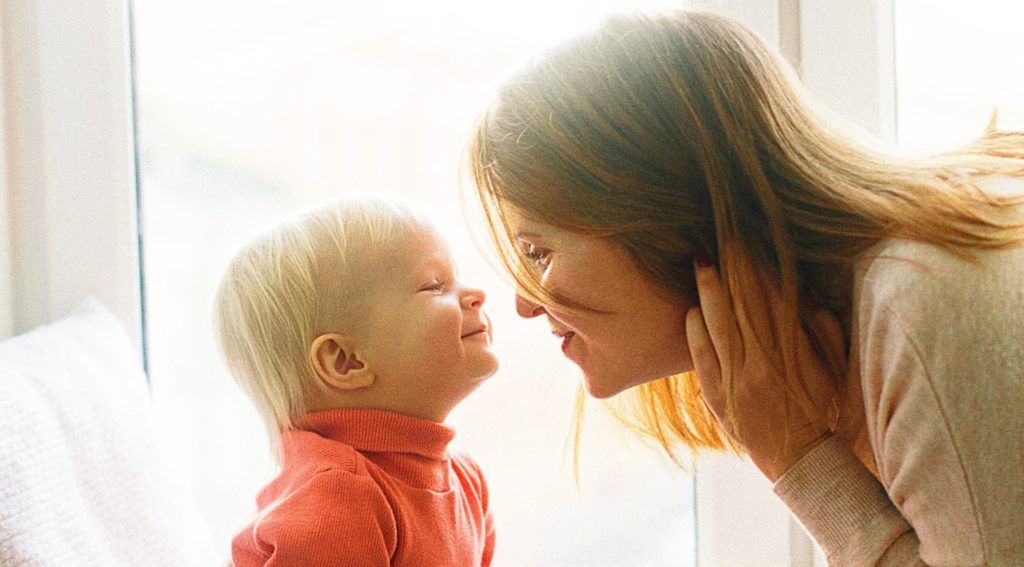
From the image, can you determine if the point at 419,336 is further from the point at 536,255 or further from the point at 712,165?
the point at 712,165

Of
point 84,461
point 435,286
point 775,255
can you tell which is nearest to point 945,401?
point 775,255

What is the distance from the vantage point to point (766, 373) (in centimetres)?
103

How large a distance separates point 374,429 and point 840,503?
1.65ft

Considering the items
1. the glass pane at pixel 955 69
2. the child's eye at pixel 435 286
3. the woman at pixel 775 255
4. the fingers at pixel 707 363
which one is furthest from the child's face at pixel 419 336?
the glass pane at pixel 955 69

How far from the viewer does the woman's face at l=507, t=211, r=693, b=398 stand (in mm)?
1074

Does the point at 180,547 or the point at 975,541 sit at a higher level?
the point at 975,541

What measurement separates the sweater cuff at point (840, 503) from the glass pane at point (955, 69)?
0.53m


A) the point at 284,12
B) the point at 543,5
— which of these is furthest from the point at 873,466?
the point at 284,12

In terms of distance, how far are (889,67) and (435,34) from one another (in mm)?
627

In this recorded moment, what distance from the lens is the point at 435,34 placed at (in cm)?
147

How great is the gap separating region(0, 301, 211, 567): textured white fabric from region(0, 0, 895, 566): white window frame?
8cm

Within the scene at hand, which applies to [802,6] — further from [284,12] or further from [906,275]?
[284,12]

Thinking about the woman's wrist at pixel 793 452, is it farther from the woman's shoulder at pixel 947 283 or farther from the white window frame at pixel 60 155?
the white window frame at pixel 60 155

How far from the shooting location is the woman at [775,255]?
892 mm
